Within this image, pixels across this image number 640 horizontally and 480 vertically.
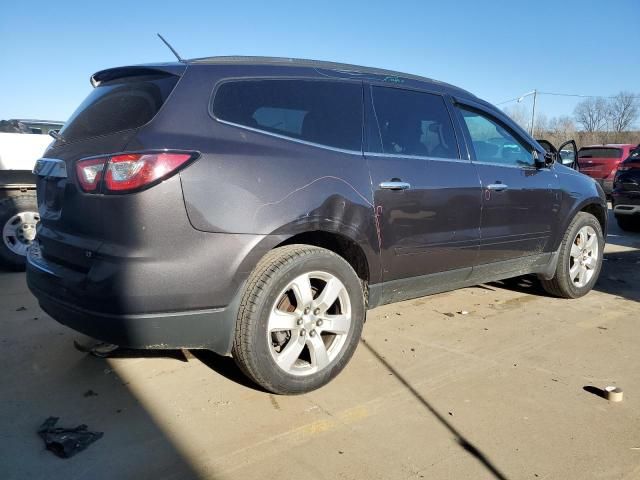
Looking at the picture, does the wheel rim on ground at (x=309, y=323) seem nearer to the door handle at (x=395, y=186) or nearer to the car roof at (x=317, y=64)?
the door handle at (x=395, y=186)

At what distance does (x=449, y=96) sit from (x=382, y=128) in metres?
0.89

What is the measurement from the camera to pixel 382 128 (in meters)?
3.37

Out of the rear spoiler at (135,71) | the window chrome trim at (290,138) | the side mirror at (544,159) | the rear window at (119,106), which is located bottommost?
the side mirror at (544,159)

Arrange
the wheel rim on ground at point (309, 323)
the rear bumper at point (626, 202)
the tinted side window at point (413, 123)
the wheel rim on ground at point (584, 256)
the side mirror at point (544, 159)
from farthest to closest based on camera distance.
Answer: the rear bumper at point (626, 202)
the wheel rim on ground at point (584, 256)
the side mirror at point (544, 159)
the tinted side window at point (413, 123)
the wheel rim on ground at point (309, 323)

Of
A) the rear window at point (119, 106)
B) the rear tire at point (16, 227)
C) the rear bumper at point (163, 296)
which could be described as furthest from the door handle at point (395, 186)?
the rear tire at point (16, 227)

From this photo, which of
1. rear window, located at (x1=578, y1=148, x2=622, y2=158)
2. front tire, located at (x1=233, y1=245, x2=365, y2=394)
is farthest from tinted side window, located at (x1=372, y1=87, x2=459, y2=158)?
rear window, located at (x1=578, y1=148, x2=622, y2=158)

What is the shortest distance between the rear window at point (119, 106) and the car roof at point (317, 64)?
24 centimetres

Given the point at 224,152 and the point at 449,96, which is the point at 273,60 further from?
the point at 449,96

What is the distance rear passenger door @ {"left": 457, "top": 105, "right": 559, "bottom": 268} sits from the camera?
398 cm

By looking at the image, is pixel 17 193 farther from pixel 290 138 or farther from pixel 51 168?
pixel 290 138

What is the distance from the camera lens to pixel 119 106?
2.79 metres

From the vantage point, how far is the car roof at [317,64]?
2.92 metres

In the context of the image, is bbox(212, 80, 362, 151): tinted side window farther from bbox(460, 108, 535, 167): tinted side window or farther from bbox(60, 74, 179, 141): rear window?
bbox(460, 108, 535, 167): tinted side window

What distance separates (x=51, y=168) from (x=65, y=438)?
4.66 ft
